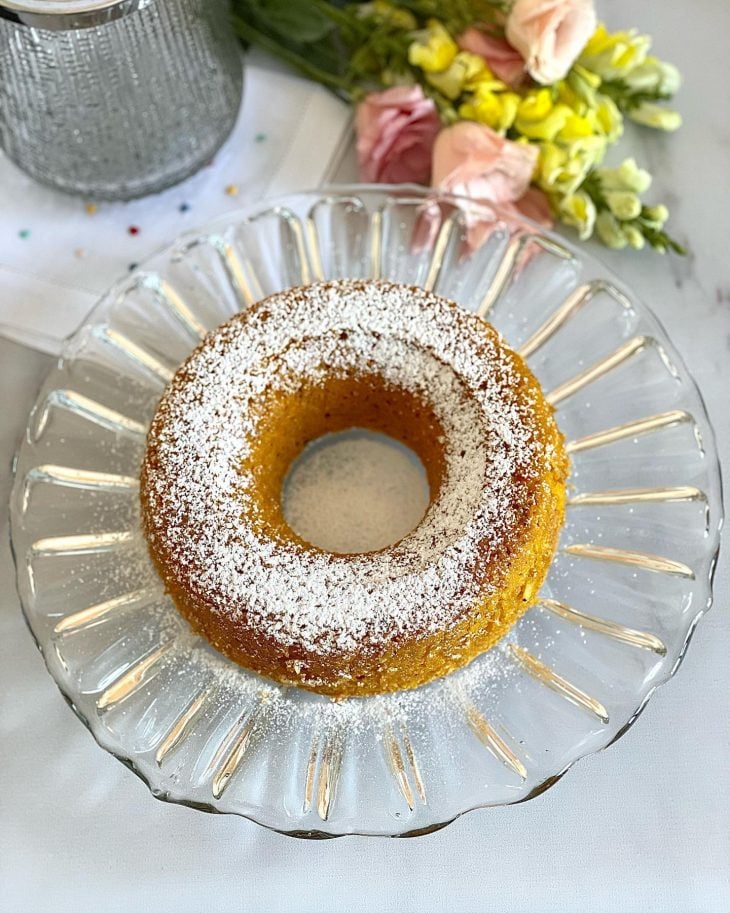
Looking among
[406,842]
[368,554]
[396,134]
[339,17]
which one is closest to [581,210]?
[396,134]

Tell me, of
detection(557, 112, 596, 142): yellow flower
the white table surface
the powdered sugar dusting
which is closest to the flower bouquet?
detection(557, 112, 596, 142): yellow flower

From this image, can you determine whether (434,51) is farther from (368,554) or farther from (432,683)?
(432,683)

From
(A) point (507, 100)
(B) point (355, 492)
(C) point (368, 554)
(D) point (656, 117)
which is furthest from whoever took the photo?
(D) point (656, 117)

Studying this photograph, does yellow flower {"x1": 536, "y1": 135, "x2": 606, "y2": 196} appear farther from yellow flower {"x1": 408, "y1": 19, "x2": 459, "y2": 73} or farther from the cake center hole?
the cake center hole

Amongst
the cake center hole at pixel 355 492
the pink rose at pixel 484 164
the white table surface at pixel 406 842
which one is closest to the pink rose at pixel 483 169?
the pink rose at pixel 484 164

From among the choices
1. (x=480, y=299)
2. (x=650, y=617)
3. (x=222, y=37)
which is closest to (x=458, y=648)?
(x=650, y=617)

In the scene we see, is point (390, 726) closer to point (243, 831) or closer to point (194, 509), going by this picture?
point (243, 831)
